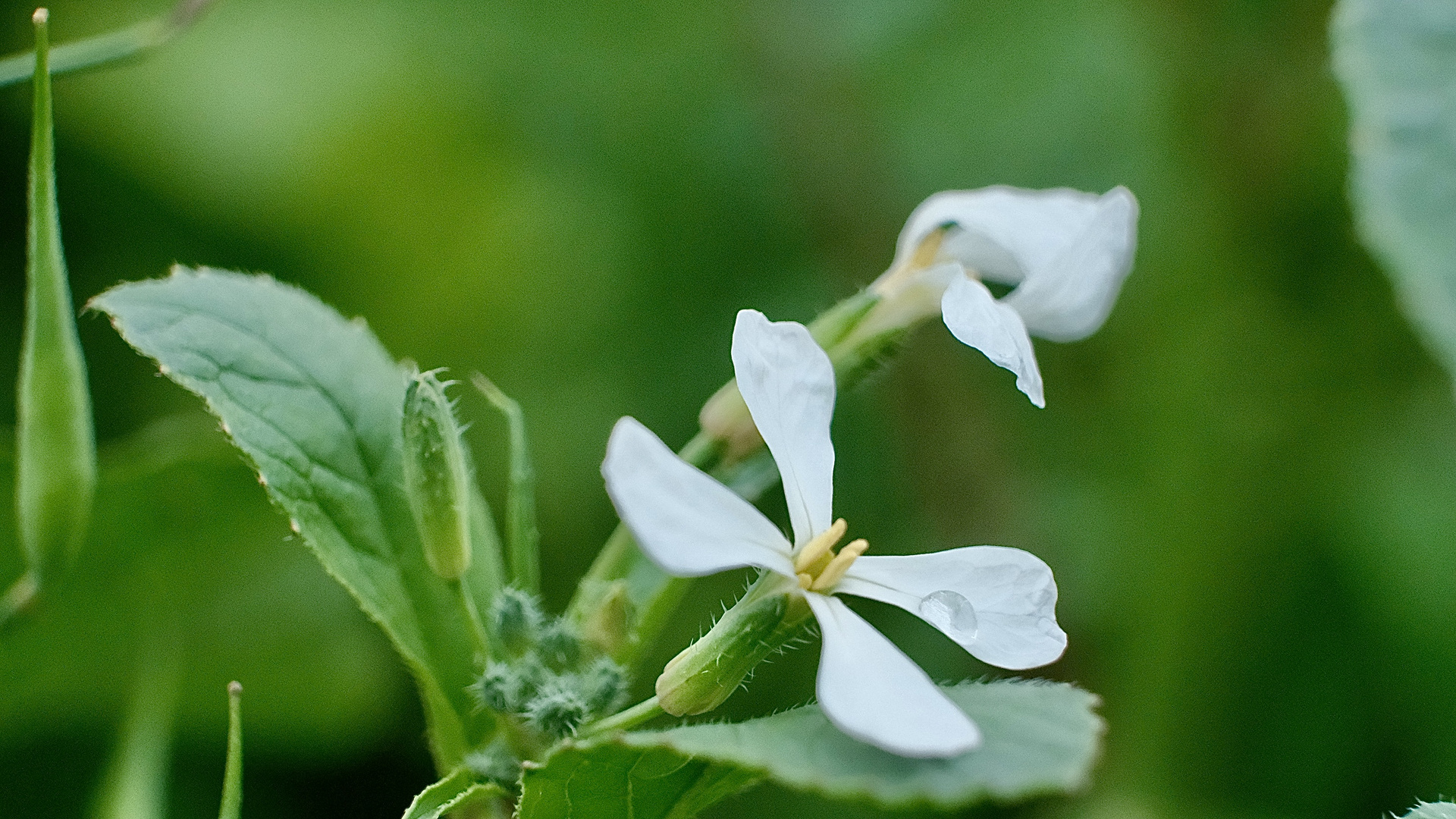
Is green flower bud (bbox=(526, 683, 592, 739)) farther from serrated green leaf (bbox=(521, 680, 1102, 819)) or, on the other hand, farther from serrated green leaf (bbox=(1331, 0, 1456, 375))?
serrated green leaf (bbox=(1331, 0, 1456, 375))

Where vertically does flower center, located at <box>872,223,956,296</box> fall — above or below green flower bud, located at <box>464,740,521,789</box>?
above

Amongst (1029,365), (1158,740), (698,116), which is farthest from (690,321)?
(1029,365)

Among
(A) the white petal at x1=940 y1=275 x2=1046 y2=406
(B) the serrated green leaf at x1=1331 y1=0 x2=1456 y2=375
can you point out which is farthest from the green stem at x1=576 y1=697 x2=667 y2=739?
(B) the serrated green leaf at x1=1331 y1=0 x2=1456 y2=375

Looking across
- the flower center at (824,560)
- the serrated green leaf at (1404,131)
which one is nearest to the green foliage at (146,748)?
the flower center at (824,560)

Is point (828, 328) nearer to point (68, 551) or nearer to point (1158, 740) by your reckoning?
point (68, 551)

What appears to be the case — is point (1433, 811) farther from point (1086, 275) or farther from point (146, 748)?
point (146, 748)

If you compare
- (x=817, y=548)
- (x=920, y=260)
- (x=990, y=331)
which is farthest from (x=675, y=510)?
(x=920, y=260)
